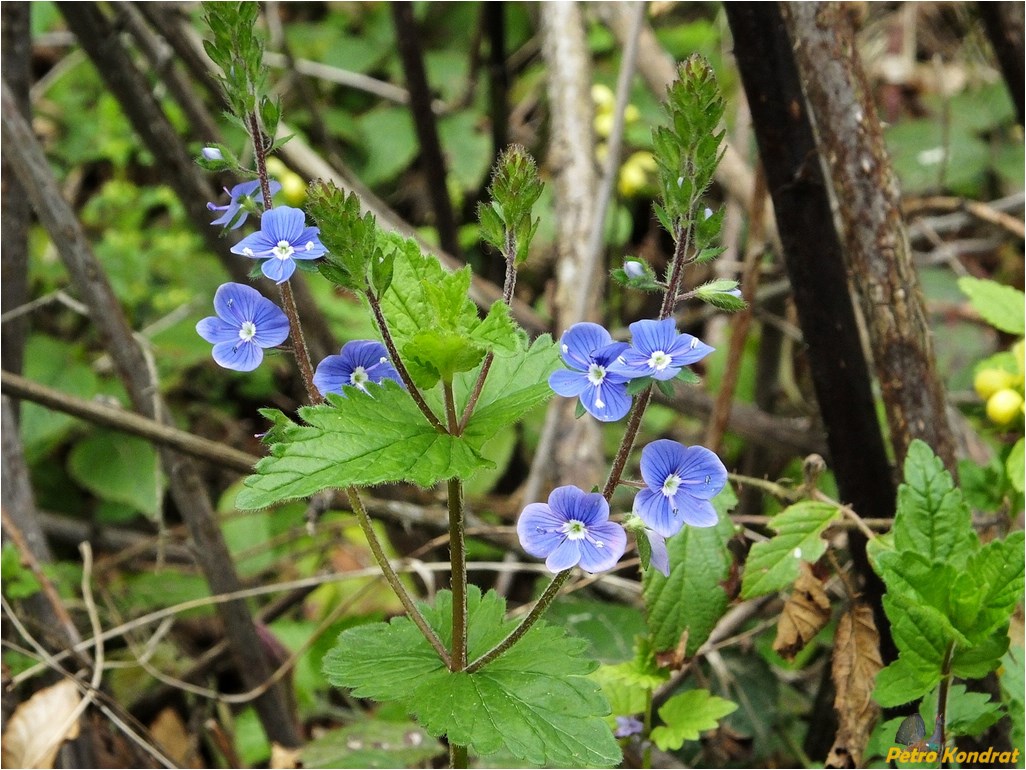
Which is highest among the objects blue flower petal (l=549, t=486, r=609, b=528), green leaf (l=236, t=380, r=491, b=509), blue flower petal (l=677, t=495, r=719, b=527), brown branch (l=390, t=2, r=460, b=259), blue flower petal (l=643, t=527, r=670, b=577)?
brown branch (l=390, t=2, r=460, b=259)

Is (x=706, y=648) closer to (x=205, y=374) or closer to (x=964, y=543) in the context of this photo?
(x=964, y=543)

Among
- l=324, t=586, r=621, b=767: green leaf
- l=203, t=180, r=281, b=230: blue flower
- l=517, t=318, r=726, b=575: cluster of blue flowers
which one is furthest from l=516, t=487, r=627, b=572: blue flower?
l=203, t=180, r=281, b=230: blue flower

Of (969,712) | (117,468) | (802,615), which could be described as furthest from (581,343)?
(117,468)

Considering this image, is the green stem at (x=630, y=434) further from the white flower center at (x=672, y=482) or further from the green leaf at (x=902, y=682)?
the green leaf at (x=902, y=682)

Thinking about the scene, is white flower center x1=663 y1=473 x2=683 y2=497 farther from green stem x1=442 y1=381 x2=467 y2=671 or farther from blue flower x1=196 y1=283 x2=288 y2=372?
blue flower x1=196 y1=283 x2=288 y2=372

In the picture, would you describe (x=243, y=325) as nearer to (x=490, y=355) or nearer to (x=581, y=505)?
(x=490, y=355)
